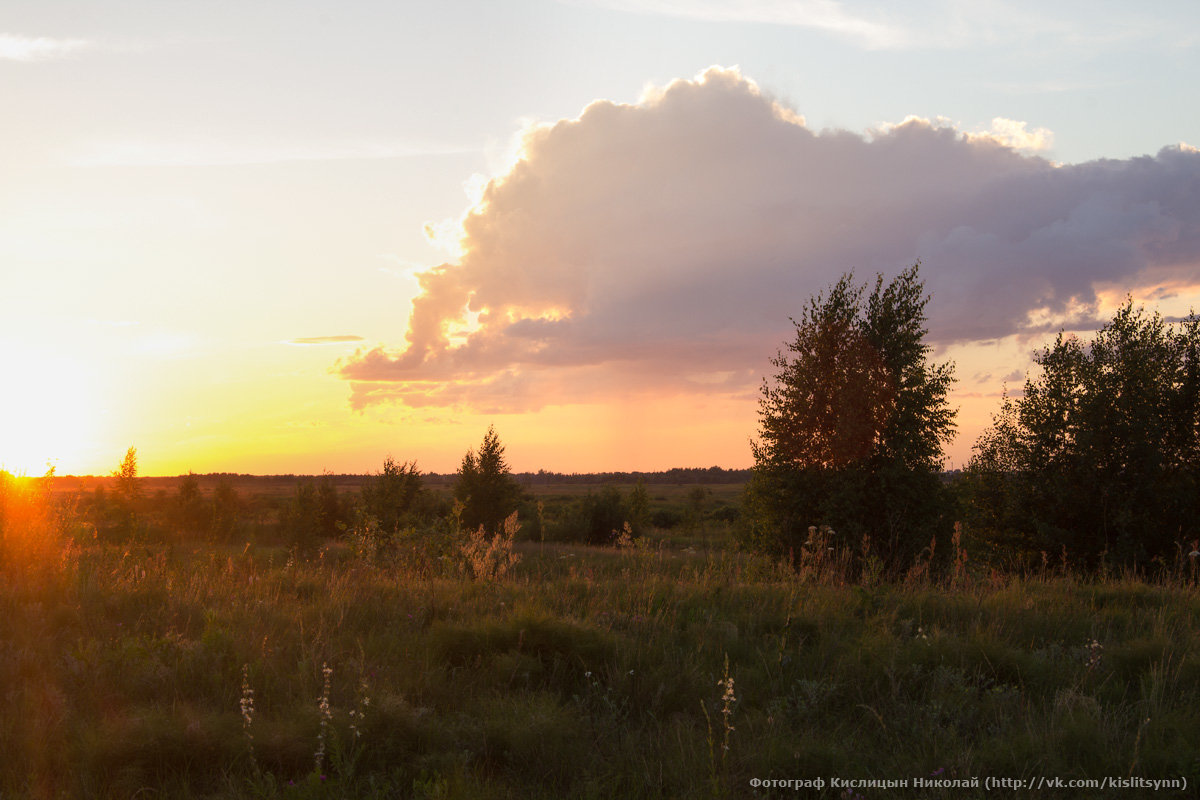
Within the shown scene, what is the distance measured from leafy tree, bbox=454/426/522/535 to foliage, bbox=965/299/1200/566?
79.6ft

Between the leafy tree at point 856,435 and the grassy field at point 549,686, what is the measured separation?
1047 cm

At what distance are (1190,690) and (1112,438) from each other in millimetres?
17476

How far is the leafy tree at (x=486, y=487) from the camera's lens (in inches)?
1494

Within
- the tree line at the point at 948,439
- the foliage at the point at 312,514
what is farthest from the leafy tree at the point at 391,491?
the tree line at the point at 948,439

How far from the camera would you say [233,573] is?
27.3 ft

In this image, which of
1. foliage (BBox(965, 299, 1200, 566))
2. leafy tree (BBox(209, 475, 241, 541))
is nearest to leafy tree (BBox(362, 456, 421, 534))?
Result: leafy tree (BBox(209, 475, 241, 541))

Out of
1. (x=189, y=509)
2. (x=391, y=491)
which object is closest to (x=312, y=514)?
(x=391, y=491)

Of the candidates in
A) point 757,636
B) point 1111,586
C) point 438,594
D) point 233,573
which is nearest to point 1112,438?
point 1111,586

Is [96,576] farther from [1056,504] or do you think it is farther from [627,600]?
[1056,504]

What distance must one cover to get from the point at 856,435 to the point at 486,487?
23.7 metres

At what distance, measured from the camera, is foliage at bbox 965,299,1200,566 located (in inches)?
746

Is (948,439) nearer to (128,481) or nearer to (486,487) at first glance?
(486,487)

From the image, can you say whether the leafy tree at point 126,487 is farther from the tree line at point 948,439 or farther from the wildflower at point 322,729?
the wildflower at point 322,729

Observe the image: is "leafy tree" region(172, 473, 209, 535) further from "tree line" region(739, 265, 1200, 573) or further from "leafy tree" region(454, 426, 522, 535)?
"tree line" region(739, 265, 1200, 573)
